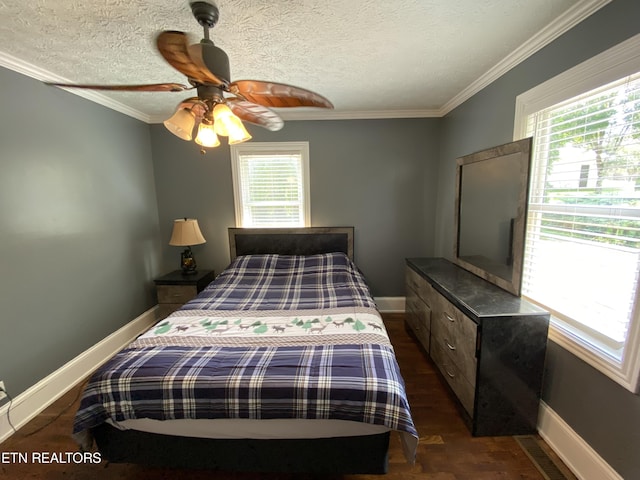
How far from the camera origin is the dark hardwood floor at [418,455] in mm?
1469

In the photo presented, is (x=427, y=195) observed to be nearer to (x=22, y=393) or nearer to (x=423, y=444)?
(x=423, y=444)

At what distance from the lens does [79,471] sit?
1513 millimetres

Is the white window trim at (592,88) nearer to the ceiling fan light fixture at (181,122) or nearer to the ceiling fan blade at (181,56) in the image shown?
the ceiling fan blade at (181,56)

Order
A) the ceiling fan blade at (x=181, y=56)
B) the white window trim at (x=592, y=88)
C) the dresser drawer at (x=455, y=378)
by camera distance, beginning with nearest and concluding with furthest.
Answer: the ceiling fan blade at (x=181, y=56) < the white window trim at (x=592, y=88) < the dresser drawer at (x=455, y=378)

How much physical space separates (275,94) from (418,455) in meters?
2.14

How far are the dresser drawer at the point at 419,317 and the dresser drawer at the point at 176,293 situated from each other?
2311 mm

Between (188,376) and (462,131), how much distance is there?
9.74 ft

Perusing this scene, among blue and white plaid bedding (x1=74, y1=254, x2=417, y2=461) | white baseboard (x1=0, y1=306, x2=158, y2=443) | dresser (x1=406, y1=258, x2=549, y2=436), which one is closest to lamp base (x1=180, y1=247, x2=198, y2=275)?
white baseboard (x1=0, y1=306, x2=158, y2=443)

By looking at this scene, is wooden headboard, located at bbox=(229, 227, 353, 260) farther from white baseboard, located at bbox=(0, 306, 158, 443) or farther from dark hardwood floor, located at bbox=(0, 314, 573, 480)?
dark hardwood floor, located at bbox=(0, 314, 573, 480)

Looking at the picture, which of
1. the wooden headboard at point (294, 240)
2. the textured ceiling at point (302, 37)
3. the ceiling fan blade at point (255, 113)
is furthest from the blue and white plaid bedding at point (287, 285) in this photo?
the textured ceiling at point (302, 37)

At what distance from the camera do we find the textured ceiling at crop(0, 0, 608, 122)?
136 centimetres

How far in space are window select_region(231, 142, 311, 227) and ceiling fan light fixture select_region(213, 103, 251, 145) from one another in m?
1.74

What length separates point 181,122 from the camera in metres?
1.43

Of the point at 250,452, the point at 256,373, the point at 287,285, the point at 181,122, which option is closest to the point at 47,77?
the point at 181,122
